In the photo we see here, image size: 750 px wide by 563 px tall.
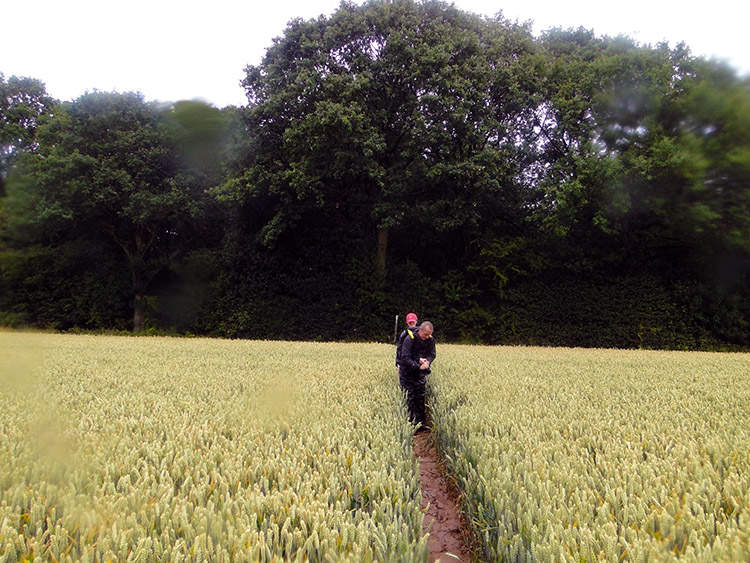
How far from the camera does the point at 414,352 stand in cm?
703

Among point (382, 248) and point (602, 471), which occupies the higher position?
point (382, 248)

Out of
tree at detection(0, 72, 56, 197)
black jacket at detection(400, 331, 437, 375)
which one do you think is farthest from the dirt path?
tree at detection(0, 72, 56, 197)

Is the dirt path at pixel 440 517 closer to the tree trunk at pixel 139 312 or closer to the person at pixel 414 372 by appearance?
the person at pixel 414 372

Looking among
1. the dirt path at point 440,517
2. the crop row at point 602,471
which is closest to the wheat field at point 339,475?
the crop row at point 602,471

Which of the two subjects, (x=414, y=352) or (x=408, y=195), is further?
(x=408, y=195)

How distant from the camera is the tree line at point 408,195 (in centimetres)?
1870

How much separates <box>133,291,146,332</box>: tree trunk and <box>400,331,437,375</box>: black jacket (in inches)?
893

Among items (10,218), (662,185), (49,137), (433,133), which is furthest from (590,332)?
(10,218)

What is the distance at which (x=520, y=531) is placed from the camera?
7.36 ft

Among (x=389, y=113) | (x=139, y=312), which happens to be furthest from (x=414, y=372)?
(x=139, y=312)

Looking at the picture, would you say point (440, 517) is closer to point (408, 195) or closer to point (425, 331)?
point (425, 331)

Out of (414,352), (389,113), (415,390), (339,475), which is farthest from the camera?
(389,113)

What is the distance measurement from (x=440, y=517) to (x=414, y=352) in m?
3.06

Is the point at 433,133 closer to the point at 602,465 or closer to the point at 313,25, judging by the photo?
the point at 313,25
